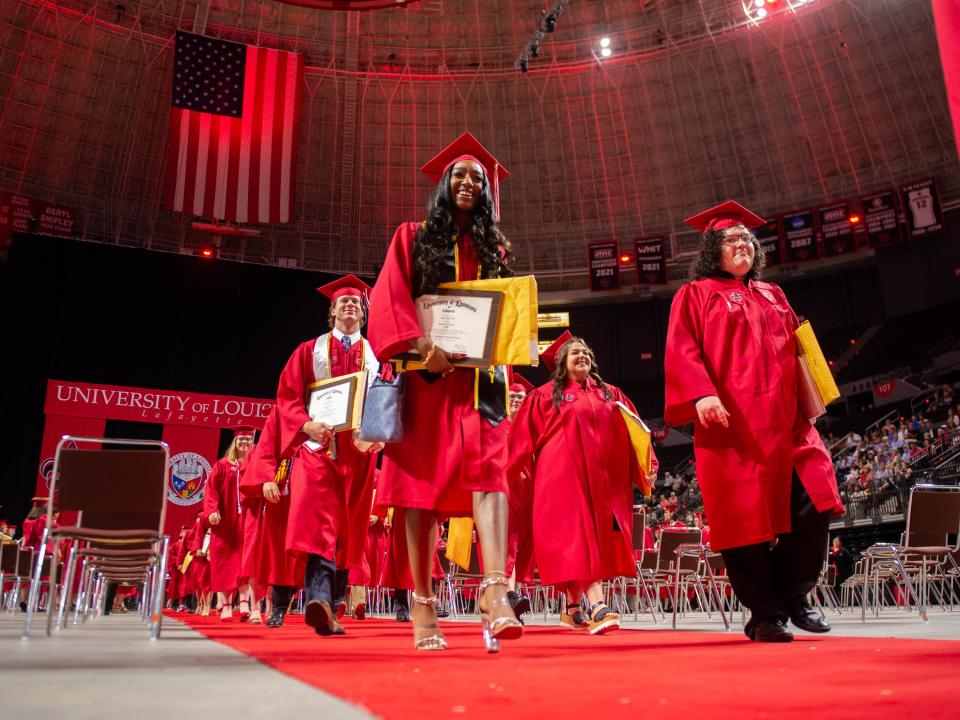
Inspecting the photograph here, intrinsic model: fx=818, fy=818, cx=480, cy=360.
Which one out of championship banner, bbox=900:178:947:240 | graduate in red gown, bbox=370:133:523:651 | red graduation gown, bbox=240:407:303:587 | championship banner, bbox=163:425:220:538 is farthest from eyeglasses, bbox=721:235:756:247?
championship banner, bbox=900:178:947:240

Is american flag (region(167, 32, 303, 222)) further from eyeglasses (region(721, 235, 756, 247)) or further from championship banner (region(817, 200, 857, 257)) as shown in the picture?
eyeglasses (region(721, 235, 756, 247))

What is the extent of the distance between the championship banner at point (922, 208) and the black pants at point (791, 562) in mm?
22111

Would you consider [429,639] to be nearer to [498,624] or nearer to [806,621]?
[498,624]

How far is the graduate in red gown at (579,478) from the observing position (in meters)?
4.72

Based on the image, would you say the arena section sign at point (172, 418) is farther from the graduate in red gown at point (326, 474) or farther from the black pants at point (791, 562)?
the black pants at point (791, 562)

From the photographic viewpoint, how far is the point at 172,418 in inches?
787

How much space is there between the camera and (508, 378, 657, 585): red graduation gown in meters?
4.75

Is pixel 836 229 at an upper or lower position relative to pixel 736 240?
upper

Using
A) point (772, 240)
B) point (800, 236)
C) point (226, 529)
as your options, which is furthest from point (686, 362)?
point (772, 240)

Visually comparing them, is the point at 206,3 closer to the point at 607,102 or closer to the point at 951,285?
the point at 607,102

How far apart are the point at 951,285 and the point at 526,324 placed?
80.6ft

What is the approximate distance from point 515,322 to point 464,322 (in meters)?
0.19

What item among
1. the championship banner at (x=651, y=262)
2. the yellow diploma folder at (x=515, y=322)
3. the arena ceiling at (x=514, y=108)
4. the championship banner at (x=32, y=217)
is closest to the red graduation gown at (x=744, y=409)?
the yellow diploma folder at (x=515, y=322)

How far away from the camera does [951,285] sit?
23.5m
